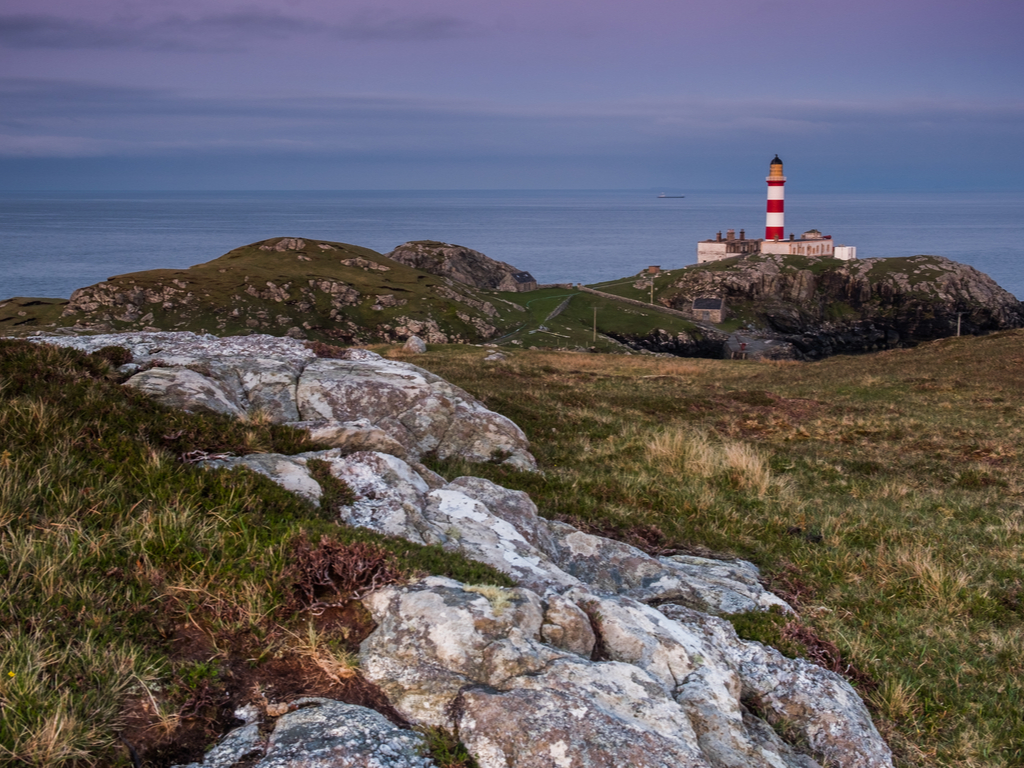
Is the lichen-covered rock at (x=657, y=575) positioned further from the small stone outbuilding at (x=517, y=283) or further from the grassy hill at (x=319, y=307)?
the small stone outbuilding at (x=517, y=283)

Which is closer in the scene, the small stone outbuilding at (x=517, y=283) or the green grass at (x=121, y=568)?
the green grass at (x=121, y=568)

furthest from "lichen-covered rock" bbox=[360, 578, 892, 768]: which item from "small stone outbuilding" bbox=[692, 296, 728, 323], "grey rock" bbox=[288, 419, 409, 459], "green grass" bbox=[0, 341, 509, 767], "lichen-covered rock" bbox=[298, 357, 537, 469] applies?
"small stone outbuilding" bbox=[692, 296, 728, 323]

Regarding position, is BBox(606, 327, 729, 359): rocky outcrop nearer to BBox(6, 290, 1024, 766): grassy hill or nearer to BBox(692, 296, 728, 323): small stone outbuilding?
BBox(692, 296, 728, 323): small stone outbuilding

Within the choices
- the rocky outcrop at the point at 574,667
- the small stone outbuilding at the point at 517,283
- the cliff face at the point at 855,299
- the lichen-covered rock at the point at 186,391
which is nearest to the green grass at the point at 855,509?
the rocky outcrop at the point at 574,667

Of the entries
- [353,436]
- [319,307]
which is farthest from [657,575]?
[319,307]

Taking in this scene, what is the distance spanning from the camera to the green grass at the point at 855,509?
8.25 meters

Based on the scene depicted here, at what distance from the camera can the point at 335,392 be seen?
1473 cm

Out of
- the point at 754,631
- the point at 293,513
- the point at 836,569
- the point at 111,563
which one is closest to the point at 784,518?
the point at 836,569

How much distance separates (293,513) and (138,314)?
329 ft

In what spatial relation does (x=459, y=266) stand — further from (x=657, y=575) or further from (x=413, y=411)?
(x=657, y=575)

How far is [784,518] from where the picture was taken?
13734mm

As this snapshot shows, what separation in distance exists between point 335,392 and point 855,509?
437 inches

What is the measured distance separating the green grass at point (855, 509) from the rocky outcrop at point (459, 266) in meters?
125

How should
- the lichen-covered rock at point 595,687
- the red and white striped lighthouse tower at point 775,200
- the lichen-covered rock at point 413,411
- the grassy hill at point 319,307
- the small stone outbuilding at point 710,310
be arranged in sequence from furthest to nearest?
the red and white striped lighthouse tower at point 775,200 < the small stone outbuilding at point 710,310 < the grassy hill at point 319,307 < the lichen-covered rock at point 413,411 < the lichen-covered rock at point 595,687
